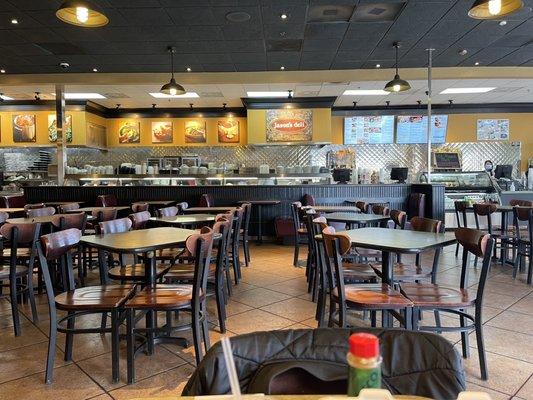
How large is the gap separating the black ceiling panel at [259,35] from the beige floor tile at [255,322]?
3.95 m

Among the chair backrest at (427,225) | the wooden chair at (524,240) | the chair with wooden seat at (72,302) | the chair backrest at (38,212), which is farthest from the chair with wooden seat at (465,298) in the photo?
the chair backrest at (38,212)

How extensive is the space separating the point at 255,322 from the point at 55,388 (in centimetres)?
162

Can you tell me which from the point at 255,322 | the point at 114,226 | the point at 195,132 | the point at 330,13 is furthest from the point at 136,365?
the point at 195,132

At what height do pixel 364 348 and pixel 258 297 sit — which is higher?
pixel 364 348

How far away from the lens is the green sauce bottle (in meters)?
0.57

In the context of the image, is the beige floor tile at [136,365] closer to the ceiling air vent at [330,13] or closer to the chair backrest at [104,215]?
the chair backrest at [104,215]

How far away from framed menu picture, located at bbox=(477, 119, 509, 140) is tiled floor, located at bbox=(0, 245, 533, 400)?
8.55 metres

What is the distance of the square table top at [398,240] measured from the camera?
268 centimetres

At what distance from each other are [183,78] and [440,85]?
5.99 metres

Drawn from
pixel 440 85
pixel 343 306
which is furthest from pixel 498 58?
pixel 343 306

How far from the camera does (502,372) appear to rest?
103 inches

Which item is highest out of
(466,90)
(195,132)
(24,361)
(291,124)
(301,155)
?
(466,90)

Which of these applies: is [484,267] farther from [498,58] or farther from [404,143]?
[404,143]

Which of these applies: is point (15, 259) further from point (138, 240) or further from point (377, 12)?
point (377, 12)
